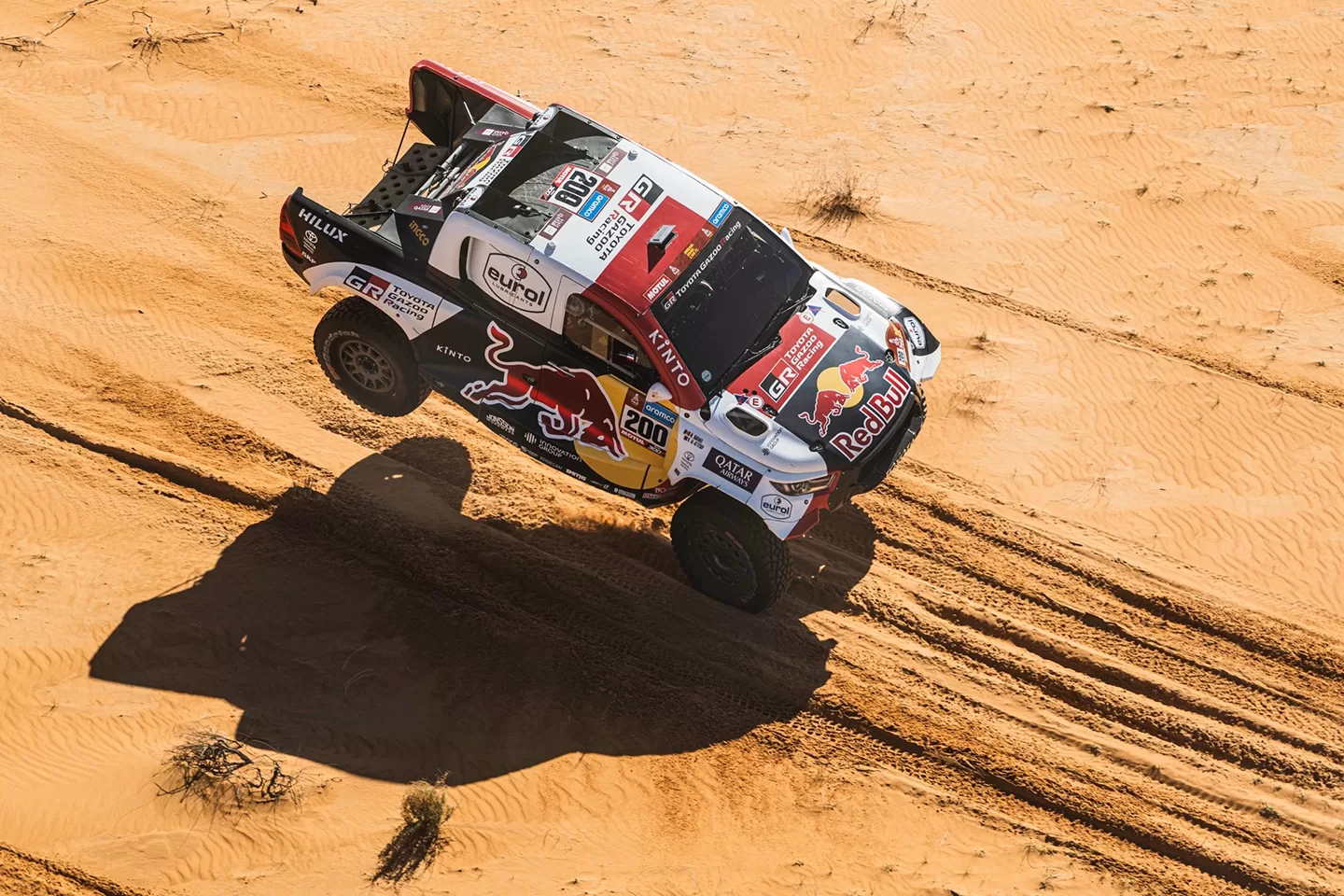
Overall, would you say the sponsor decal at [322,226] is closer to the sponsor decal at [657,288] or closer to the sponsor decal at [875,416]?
the sponsor decal at [657,288]

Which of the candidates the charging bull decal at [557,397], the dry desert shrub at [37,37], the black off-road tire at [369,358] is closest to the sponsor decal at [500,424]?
the charging bull decal at [557,397]

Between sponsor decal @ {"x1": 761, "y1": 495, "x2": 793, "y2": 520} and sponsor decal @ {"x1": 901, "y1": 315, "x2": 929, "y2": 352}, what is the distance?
2.06m

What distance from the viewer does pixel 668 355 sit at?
314 inches

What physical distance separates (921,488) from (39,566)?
7290 mm

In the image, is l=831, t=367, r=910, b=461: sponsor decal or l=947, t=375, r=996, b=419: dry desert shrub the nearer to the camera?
l=831, t=367, r=910, b=461: sponsor decal

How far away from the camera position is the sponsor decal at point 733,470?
26.3ft

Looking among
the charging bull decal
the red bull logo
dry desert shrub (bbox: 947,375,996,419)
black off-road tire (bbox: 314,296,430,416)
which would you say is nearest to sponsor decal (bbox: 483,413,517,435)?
the charging bull decal

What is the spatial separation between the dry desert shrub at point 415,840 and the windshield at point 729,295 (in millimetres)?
3424

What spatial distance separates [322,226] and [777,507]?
4161mm

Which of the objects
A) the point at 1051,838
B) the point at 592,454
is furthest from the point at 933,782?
the point at 592,454

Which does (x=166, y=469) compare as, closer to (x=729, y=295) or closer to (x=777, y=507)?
(x=729, y=295)

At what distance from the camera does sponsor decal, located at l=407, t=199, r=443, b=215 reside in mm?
8500

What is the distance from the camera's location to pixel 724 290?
8406mm

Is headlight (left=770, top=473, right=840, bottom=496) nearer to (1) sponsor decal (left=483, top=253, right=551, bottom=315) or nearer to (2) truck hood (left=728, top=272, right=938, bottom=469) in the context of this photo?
(2) truck hood (left=728, top=272, right=938, bottom=469)
